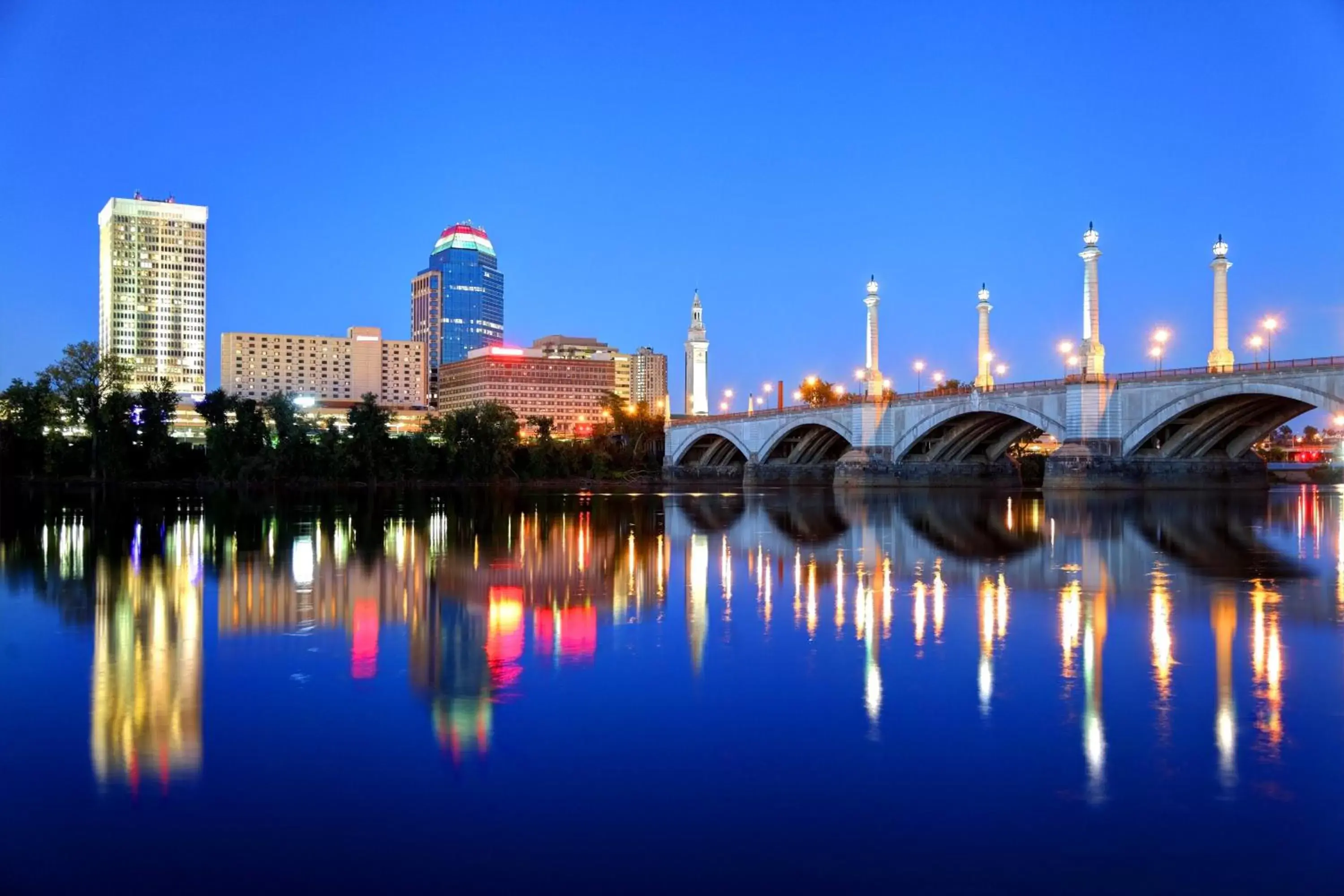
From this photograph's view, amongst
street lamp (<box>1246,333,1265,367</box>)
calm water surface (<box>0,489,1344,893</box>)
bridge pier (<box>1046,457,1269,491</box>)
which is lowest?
calm water surface (<box>0,489,1344,893</box>)

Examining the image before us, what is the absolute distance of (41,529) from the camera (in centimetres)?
3900

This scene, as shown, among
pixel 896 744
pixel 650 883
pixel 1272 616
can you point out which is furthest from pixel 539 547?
pixel 650 883

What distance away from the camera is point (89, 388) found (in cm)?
9681

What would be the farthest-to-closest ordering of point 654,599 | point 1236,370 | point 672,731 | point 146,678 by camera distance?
point 1236,370
point 654,599
point 146,678
point 672,731

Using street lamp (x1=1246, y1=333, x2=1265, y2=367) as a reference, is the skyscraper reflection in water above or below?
below

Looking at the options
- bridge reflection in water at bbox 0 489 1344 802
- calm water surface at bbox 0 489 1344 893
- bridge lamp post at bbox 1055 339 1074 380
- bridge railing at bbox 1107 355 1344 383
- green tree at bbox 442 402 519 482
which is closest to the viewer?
calm water surface at bbox 0 489 1344 893

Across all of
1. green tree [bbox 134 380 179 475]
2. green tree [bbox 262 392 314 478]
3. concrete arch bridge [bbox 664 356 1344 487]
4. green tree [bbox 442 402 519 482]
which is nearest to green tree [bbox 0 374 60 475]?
green tree [bbox 134 380 179 475]

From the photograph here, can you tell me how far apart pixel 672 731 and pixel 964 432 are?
82006 mm

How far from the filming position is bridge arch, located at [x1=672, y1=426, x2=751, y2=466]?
131125 millimetres

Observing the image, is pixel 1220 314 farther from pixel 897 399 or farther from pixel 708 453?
pixel 708 453

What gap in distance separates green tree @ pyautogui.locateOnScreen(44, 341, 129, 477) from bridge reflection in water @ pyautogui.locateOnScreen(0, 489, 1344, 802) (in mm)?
60234

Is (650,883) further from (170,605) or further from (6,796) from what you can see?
(170,605)

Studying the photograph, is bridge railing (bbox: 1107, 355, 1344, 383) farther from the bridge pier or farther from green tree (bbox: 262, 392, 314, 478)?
green tree (bbox: 262, 392, 314, 478)

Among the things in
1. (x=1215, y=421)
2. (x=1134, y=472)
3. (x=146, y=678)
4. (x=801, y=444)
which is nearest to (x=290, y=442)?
(x=801, y=444)
